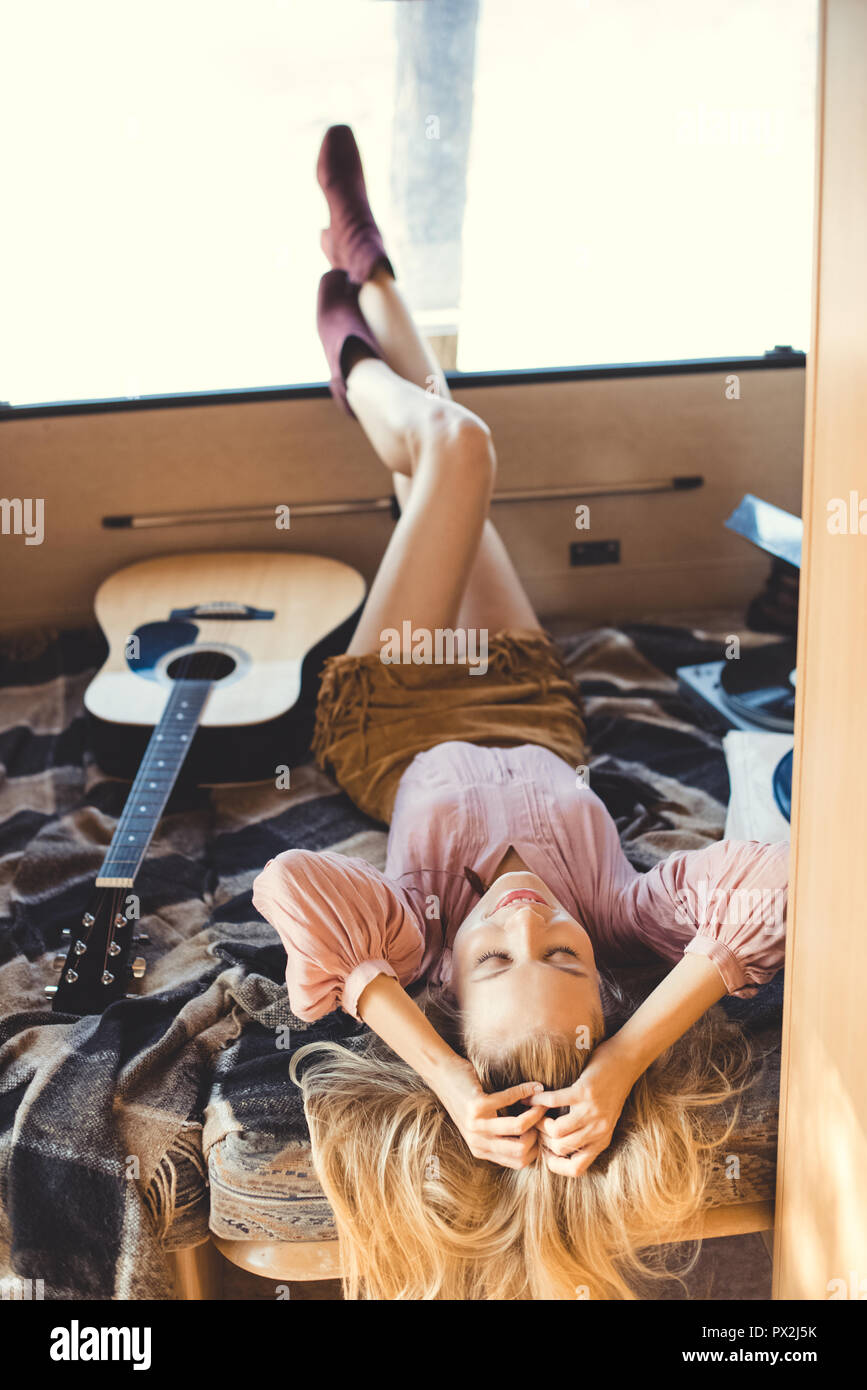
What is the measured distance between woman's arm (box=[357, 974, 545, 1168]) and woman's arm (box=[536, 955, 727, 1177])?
0.02 metres

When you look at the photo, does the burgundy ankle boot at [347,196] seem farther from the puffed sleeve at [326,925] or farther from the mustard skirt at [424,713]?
the puffed sleeve at [326,925]

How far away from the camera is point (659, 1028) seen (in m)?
1.06

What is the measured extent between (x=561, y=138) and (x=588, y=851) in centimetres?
140

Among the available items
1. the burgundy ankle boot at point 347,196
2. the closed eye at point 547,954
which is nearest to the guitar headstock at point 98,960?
the closed eye at point 547,954

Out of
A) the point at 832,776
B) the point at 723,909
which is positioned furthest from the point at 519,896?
the point at 832,776

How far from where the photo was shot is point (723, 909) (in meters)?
1.12

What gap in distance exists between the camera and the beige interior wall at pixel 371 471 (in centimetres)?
209

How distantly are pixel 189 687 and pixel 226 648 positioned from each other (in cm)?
14

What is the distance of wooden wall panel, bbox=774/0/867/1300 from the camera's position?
2.65 ft

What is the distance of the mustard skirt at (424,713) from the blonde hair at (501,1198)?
1.90 ft

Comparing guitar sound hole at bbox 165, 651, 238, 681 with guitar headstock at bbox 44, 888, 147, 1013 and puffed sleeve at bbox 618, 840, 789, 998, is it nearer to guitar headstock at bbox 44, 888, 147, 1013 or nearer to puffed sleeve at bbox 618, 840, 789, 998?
guitar headstock at bbox 44, 888, 147, 1013

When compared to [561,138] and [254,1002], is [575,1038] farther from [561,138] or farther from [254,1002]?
[561,138]

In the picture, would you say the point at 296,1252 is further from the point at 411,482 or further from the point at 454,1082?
the point at 411,482

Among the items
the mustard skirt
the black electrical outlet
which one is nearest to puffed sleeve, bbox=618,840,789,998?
the mustard skirt
